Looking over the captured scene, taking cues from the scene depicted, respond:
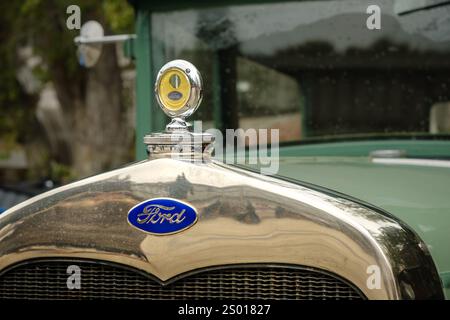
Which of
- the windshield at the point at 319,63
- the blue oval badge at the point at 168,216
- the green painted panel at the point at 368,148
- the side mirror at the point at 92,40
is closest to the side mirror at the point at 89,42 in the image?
the side mirror at the point at 92,40

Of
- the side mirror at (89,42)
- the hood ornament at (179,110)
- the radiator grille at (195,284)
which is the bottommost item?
the radiator grille at (195,284)

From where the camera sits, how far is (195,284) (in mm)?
2023

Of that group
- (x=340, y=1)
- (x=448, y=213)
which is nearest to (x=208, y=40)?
(x=340, y=1)

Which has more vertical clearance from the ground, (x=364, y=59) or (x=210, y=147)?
(x=364, y=59)

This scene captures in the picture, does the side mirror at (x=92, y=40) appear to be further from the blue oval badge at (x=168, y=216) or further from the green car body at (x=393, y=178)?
the blue oval badge at (x=168, y=216)

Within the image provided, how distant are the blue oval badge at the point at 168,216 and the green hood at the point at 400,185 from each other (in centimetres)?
51

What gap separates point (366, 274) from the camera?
1960mm

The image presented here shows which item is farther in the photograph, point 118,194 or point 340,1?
point 340,1

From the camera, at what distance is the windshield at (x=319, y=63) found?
315cm

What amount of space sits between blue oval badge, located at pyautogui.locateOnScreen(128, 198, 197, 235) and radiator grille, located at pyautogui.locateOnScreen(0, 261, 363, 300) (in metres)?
0.12

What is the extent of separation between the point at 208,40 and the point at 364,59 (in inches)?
24.2

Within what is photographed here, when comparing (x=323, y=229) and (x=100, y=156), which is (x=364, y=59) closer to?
(x=323, y=229)

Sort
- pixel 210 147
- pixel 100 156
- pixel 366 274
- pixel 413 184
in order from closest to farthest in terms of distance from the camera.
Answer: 1. pixel 366 274
2. pixel 210 147
3. pixel 413 184
4. pixel 100 156
